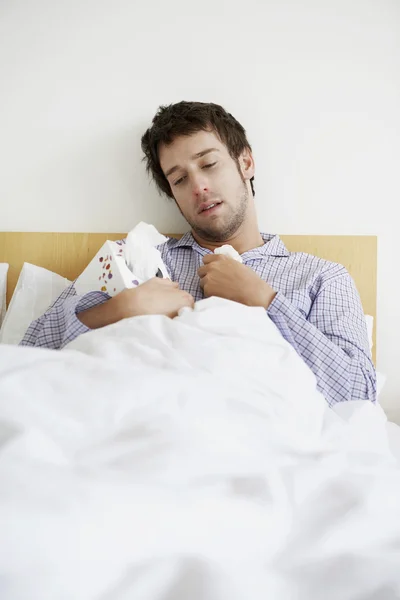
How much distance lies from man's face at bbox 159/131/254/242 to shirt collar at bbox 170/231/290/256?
0.05 m

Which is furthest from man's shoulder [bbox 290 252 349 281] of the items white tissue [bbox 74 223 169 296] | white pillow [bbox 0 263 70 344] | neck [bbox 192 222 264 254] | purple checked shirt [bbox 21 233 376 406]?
white pillow [bbox 0 263 70 344]

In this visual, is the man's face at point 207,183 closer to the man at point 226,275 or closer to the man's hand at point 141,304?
the man at point 226,275

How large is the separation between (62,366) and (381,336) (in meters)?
1.35

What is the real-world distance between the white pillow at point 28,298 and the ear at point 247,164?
0.71 meters

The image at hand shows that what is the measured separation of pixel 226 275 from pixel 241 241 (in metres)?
0.42

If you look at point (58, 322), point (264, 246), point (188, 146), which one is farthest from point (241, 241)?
point (58, 322)

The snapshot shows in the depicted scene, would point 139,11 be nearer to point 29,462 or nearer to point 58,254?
point 58,254

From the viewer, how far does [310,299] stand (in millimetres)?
1431

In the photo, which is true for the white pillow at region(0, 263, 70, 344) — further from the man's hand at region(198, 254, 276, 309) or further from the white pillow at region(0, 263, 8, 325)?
the man's hand at region(198, 254, 276, 309)

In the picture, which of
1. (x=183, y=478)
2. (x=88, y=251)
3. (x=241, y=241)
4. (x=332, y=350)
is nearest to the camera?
(x=183, y=478)

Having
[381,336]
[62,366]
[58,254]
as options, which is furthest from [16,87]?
[381,336]

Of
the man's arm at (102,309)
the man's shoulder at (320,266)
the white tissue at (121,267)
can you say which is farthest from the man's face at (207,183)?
the man's arm at (102,309)

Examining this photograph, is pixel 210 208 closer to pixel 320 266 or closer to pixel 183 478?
pixel 320 266

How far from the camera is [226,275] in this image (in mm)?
1238
